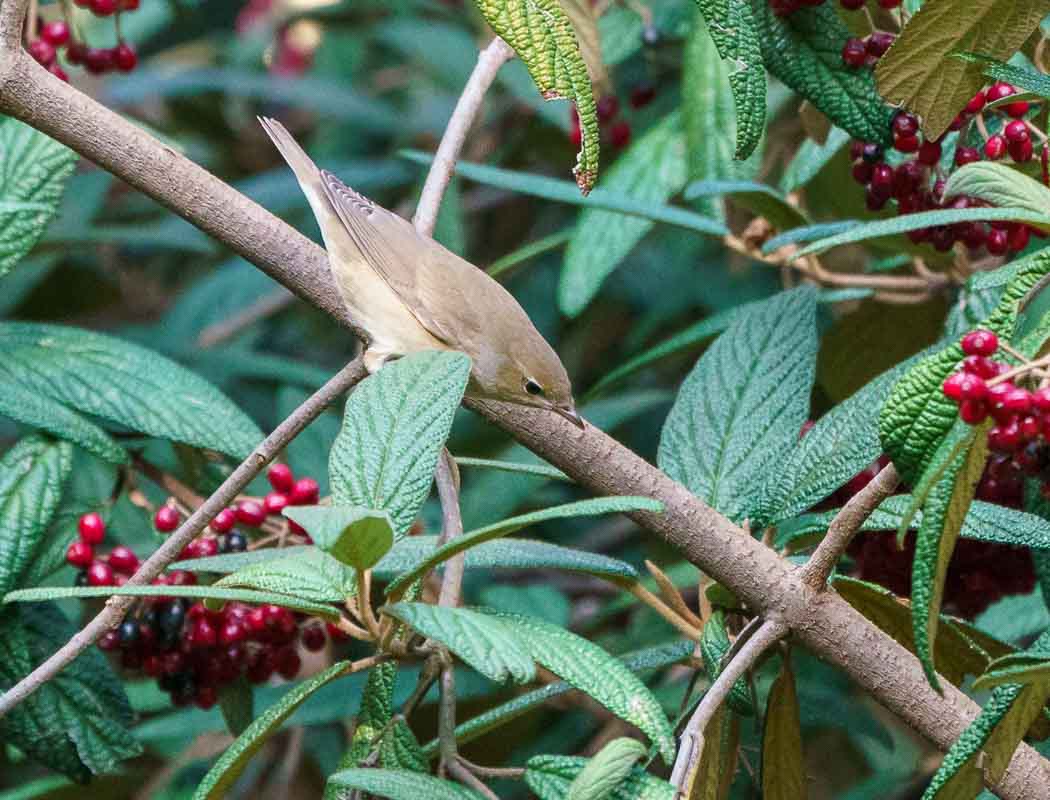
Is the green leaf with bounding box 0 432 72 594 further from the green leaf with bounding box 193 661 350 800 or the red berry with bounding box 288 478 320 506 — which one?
the green leaf with bounding box 193 661 350 800

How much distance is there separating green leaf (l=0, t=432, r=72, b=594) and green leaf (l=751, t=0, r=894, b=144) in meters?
1.16

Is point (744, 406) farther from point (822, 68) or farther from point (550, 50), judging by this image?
point (550, 50)

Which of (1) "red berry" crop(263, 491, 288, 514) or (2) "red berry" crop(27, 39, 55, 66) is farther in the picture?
(2) "red berry" crop(27, 39, 55, 66)

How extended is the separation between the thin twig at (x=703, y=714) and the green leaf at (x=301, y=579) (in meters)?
0.36

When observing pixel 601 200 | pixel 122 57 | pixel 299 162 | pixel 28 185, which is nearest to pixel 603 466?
pixel 601 200

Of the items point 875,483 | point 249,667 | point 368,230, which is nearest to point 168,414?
point 249,667

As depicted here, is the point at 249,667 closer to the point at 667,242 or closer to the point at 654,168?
the point at 654,168

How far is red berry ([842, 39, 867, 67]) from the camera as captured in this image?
5.80 ft

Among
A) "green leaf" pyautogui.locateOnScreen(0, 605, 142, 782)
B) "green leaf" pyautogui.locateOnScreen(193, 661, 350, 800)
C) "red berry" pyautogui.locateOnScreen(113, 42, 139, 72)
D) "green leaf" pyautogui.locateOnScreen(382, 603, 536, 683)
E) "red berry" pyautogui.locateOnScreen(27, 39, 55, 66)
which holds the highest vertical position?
"red berry" pyautogui.locateOnScreen(27, 39, 55, 66)

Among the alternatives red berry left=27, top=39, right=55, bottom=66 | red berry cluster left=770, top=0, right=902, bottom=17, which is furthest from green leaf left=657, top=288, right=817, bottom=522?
red berry left=27, top=39, right=55, bottom=66

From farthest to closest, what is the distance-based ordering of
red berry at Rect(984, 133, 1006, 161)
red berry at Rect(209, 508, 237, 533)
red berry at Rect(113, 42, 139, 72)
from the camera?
red berry at Rect(113, 42, 139, 72), red berry at Rect(209, 508, 237, 533), red berry at Rect(984, 133, 1006, 161)

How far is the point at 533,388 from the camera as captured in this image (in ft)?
6.89

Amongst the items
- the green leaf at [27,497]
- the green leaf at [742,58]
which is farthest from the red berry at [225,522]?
the green leaf at [742,58]

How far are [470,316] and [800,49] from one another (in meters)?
0.77
